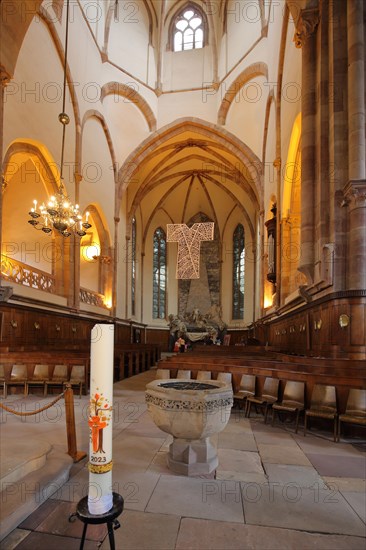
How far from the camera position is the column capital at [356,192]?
582 centimetres

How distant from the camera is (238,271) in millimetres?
25094

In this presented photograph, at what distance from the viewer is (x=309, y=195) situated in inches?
295

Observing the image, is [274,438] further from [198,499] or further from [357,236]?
[357,236]

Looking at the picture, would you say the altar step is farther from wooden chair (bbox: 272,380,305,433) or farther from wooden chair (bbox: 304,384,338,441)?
wooden chair (bbox: 304,384,338,441)

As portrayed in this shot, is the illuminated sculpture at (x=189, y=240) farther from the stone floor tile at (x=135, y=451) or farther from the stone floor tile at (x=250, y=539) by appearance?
the stone floor tile at (x=250, y=539)

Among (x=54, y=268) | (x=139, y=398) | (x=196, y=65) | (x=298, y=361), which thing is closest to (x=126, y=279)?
(x=54, y=268)

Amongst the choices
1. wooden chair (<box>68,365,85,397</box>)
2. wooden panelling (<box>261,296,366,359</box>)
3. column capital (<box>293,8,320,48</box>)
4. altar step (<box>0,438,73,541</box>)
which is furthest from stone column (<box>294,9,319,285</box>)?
altar step (<box>0,438,73,541</box>)

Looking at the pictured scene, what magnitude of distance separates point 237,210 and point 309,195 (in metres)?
17.9

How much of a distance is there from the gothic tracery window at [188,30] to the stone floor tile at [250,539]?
22129mm

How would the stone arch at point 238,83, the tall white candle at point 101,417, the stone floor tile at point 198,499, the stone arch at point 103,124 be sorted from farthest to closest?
the stone arch at point 238,83 < the stone arch at point 103,124 < the stone floor tile at point 198,499 < the tall white candle at point 101,417

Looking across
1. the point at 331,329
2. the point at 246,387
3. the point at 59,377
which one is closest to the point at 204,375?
the point at 246,387

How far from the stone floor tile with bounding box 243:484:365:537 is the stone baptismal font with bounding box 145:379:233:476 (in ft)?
1.86

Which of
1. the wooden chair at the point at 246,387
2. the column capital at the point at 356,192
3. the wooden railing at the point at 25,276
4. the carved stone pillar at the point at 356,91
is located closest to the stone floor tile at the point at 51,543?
the wooden chair at the point at 246,387

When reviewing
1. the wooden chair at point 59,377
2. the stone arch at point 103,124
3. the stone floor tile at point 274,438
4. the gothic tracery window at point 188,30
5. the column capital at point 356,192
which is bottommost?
the stone floor tile at point 274,438
